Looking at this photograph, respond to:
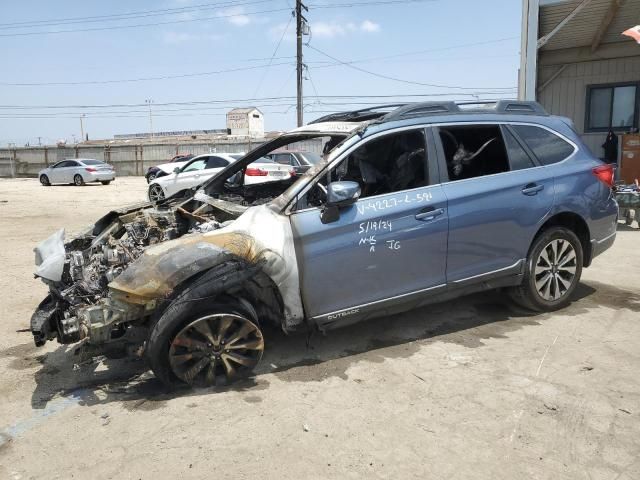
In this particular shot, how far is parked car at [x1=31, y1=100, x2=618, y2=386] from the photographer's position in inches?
137

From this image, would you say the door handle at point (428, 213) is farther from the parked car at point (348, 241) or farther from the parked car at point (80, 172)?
the parked car at point (80, 172)

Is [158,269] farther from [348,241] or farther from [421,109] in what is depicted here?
[421,109]

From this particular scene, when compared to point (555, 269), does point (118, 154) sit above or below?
above

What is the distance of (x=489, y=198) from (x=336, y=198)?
4.73ft

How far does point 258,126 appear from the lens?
232 ft

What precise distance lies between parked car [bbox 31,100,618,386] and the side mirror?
11 millimetres

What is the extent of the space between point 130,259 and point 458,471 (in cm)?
267

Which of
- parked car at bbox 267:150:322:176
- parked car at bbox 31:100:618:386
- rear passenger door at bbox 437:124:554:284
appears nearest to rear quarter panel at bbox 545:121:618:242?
parked car at bbox 31:100:618:386

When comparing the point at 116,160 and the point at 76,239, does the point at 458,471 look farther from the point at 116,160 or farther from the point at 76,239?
the point at 116,160

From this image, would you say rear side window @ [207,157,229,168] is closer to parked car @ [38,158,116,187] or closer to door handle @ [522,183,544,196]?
door handle @ [522,183,544,196]

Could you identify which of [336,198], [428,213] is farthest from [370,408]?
[428,213]

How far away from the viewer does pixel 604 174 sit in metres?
5.02

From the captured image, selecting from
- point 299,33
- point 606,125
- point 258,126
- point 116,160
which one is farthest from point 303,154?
point 258,126

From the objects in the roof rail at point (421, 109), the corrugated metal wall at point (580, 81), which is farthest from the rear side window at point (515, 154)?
the corrugated metal wall at point (580, 81)
